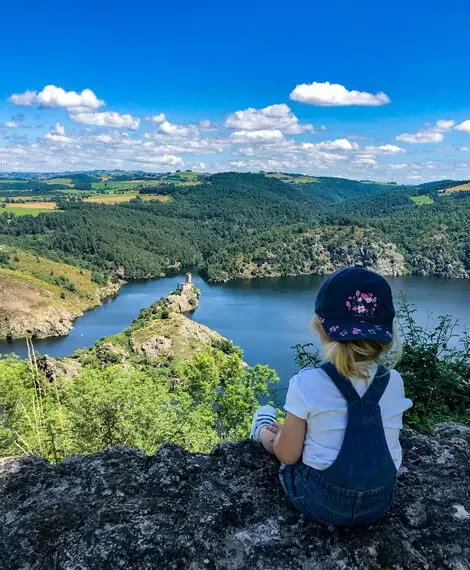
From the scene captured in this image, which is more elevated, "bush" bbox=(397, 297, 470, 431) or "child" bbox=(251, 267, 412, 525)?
"child" bbox=(251, 267, 412, 525)

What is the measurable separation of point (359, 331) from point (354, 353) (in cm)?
14

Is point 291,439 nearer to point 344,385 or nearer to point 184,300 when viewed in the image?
point 344,385

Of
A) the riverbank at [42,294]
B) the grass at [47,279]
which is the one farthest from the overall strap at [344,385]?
the grass at [47,279]

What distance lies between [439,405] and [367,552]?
3014 millimetres

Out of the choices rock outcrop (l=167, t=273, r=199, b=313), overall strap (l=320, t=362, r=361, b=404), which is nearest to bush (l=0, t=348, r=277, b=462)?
overall strap (l=320, t=362, r=361, b=404)

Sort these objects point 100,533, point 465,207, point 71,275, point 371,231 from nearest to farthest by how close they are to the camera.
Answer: point 100,533
point 71,275
point 371,231
point 465,207

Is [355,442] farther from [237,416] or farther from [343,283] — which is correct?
[237,416]

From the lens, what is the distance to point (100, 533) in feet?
8.89

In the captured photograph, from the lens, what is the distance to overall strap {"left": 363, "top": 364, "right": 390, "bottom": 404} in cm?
261

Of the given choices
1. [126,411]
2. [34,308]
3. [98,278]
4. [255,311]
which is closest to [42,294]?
[34,308]

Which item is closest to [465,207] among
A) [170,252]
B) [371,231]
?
[371,231]

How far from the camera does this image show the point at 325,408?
8.42ft

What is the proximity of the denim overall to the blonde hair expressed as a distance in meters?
0.06

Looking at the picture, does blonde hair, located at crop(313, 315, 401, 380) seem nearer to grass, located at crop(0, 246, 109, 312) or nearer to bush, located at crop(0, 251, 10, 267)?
grass, located at crop(0, 246, 109, 312)
